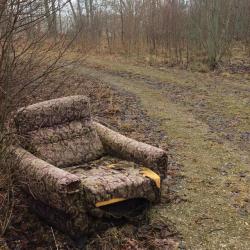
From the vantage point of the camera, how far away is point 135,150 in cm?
441

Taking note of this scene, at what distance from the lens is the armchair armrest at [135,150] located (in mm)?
4250

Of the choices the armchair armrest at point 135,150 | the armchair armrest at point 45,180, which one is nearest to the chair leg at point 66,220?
the armchair armrest at point 45,180

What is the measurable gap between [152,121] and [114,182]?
157 inches

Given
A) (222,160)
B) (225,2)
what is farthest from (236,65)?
(222,160)

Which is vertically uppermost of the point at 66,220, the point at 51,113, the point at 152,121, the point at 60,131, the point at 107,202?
the point at 51,113

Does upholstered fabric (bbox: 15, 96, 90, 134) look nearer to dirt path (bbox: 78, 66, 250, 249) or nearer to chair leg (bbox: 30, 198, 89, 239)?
chair leg (bbox: 30, 198, 89, 239)

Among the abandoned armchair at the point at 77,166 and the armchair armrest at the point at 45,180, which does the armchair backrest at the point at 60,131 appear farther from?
the armchair armrest at the point at 45,180

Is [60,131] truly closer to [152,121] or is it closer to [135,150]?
[135,150]

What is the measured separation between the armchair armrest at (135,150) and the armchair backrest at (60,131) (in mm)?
122

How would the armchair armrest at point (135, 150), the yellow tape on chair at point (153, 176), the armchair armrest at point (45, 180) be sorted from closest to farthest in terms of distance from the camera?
the armchair armrest at point (45, 180), the yellow tape on chair at point (153, 176), the armchair armrest at point (135, 150)

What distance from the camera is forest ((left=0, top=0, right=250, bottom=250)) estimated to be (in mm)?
3787

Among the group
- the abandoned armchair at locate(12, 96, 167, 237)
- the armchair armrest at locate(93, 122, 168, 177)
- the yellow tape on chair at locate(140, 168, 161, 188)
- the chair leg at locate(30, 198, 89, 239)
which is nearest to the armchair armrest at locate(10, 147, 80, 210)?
the abandoned armchair at locate(12, 96, 167, 237)

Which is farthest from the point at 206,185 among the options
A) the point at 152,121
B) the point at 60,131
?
the point at 152,121

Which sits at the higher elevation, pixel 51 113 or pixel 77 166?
pixel 51 113
